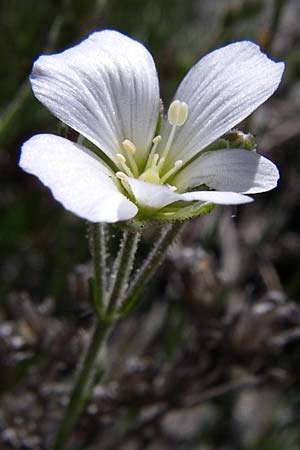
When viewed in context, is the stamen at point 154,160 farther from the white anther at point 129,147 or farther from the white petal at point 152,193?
the white petal at point 152,193

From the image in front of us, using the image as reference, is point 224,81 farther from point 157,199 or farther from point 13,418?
point 13,418

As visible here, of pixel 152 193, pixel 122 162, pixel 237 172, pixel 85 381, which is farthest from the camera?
pixel 85 381

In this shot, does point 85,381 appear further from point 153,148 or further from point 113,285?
point 153,148

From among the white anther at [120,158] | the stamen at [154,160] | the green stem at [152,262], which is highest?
the white anther at [120,158]

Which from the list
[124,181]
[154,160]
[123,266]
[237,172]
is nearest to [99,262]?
[123,266]

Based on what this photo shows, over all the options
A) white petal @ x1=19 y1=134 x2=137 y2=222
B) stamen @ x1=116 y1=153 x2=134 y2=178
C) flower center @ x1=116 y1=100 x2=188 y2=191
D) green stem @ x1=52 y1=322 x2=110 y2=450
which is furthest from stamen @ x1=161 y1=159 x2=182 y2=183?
green stem @ x1=52 y1=322 x2=110 y2=450

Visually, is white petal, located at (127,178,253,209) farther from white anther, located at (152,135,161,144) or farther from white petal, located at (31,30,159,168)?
white anther, located at (152,135,161,144)

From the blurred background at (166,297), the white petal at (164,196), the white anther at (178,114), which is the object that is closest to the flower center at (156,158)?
the white anther at (178,114)
